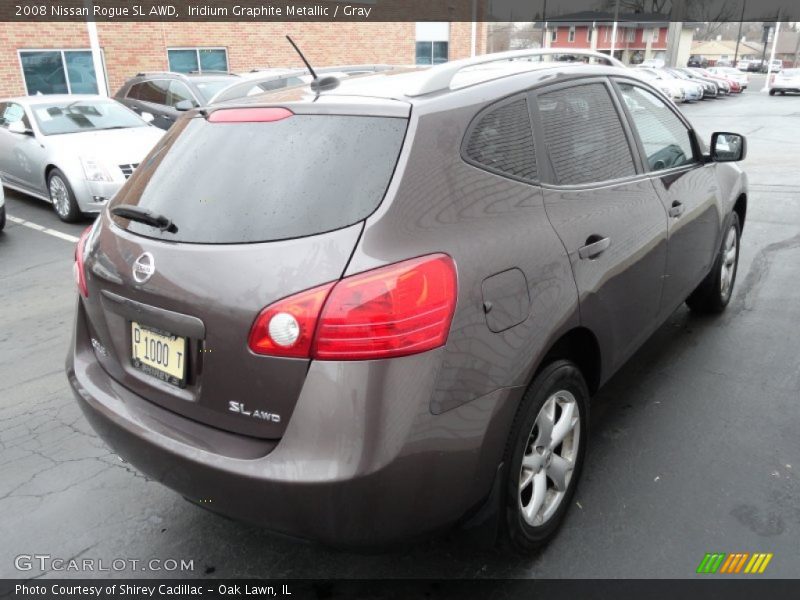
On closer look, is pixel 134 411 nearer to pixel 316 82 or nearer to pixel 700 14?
pixel 316 82

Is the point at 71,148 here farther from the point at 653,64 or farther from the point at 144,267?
the point at 653,64

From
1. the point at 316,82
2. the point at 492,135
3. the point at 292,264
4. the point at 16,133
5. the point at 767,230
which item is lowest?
the point at 767,230

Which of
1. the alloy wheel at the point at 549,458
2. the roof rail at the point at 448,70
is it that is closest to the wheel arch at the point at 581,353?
the alloy wheel at the point at 549,458

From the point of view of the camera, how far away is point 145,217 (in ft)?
7.43

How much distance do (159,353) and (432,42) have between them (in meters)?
27.0

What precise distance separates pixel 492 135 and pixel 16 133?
8887 mm

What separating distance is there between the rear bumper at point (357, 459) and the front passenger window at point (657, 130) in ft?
6.23

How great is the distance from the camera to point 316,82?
2.59 m

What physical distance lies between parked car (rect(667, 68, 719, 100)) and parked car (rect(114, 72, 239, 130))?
91.4 ft

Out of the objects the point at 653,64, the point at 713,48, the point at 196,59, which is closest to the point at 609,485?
the point at 196,59

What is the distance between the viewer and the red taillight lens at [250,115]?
2297 mm

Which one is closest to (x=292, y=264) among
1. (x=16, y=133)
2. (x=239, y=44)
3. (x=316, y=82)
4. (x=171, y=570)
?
(x=316, y=82)

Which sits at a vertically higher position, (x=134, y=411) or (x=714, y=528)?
(x=134, y=411)

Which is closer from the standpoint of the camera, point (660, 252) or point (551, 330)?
point (551, 330)
